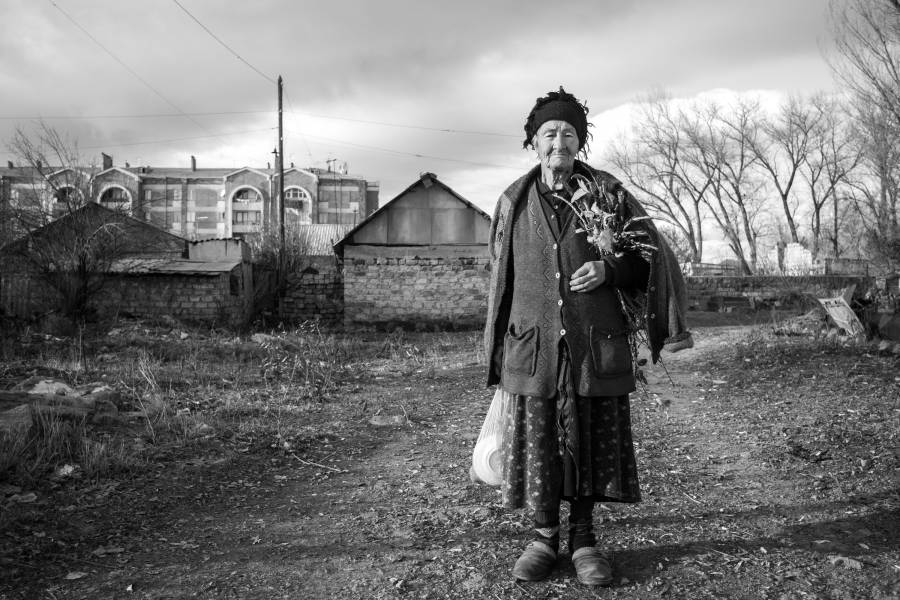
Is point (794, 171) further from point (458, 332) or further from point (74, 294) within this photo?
point (74, 294)

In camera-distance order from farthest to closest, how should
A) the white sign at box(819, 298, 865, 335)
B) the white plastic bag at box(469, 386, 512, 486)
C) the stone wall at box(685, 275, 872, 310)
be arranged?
1. the stone wall at box(685, 275, 872, 310)
2. the white sign at box(819, 298, 865, 335)
3. the white plastic bag at box(469, 386, 512, 486)

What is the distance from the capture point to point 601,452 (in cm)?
241

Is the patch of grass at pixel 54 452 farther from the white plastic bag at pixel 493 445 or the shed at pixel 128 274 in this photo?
the shed at pixel 128 274

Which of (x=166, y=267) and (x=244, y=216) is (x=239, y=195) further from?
(x=166, y=267)

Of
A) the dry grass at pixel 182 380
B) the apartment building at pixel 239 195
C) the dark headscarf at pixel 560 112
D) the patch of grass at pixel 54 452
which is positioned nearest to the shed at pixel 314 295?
the dry grass at pixel 182 380

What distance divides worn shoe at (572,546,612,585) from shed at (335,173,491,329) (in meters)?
12.9

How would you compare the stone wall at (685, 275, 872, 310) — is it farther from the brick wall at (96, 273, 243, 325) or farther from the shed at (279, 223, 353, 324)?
the brick wall at (96, 273, 243, 325)

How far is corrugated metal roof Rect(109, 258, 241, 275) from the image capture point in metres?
14.3

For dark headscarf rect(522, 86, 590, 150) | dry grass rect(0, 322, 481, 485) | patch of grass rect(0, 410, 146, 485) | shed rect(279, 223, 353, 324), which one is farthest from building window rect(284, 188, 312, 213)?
dark headscarf rect(522, 86, 590, 150)

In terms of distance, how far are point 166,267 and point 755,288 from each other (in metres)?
18.0

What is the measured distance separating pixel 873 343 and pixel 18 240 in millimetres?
14085

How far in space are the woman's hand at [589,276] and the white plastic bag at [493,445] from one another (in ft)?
1.73

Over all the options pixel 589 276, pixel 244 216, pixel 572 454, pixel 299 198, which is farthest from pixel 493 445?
pixel 244 216

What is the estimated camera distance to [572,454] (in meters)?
2.37
